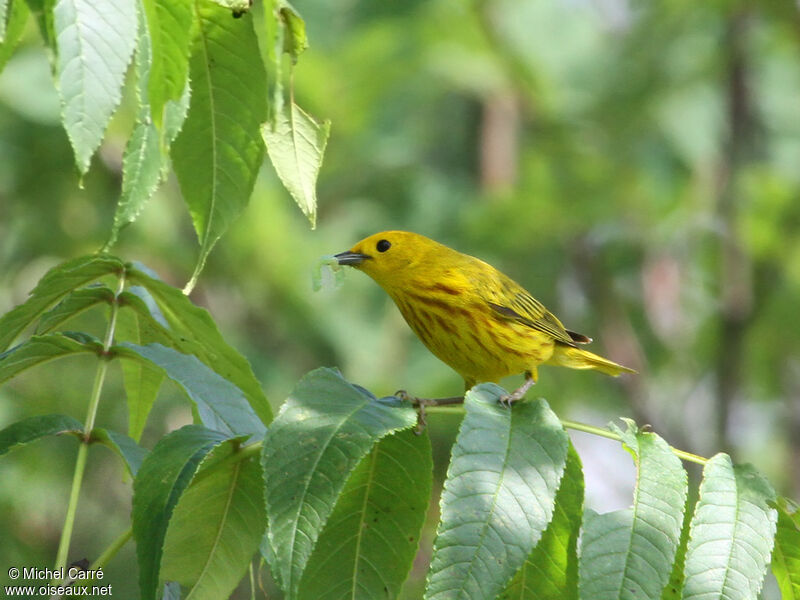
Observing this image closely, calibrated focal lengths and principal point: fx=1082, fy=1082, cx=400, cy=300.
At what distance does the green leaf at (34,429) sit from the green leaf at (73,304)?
14.7 inches

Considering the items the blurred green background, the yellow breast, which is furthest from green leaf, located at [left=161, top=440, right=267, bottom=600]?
the blurred green background

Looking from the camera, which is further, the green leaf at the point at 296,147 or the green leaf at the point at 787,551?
the green leaf at the point at 787,551

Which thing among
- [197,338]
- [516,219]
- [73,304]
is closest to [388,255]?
[197,338]

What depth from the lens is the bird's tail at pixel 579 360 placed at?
5.54m

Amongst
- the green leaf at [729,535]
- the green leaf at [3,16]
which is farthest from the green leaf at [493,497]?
the green leaf at [3,16]

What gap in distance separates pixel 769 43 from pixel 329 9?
4.89 meters

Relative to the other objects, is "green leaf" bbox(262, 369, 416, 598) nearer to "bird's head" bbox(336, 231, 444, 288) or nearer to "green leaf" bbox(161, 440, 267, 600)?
"green leaf" bbox(161, 440, 267, 600)

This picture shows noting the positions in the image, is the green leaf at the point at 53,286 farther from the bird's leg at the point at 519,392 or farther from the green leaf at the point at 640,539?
the green leaf at the point at 640,539

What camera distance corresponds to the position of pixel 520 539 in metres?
2.20

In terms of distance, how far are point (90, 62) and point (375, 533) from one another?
3.93 ft

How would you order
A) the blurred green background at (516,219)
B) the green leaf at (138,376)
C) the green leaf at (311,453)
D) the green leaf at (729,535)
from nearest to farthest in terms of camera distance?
the green leaf at (311,453)
the green leaf at (729,535)
the green leaf at (138,376)
the blurred green background at (516,219)

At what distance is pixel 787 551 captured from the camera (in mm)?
2639

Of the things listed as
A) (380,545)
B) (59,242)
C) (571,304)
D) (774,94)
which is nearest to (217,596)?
(380,545)

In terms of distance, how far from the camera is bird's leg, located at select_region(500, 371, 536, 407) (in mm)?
2582
